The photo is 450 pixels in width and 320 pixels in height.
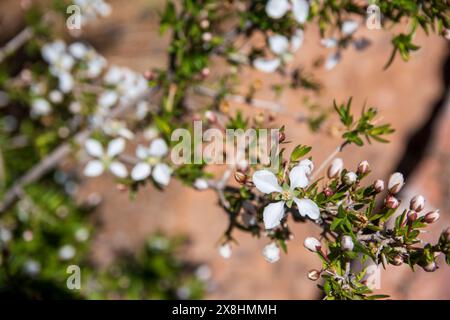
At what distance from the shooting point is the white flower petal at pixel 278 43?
3.02m

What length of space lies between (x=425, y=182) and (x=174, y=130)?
4207 millimetres

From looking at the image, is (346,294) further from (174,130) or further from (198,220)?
(198,220)

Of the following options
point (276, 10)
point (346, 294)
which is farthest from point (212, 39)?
point (346, 294)

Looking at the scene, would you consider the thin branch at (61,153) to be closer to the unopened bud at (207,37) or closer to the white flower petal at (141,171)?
the unopened bud at (207,37)

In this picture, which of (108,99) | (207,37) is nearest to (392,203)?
(207,37)

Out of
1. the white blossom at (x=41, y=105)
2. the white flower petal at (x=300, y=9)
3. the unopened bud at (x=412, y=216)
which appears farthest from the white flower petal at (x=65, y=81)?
the unopened bud at (x=412, y=216)

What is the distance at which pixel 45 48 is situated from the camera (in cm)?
377

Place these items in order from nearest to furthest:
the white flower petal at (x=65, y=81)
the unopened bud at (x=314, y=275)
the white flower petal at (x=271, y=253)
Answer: the unopened bud at (x=314, y=275) → the white flower petal at (x=271, y=253) → the white flower petal at (x=65, y=81)

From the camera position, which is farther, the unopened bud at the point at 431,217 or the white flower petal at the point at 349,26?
the white flower petal at the point at 349,26

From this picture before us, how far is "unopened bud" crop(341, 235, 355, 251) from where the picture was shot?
1919 mm

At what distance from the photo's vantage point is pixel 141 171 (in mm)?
2771

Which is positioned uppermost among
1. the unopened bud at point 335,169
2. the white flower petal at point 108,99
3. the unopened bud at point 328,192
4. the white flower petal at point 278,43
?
the white flower petal at point 108,99

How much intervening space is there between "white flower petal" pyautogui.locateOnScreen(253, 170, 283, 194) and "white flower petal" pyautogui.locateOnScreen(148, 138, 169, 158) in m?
0.96

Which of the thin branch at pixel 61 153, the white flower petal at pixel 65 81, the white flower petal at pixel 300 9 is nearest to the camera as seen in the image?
the white flower petal at pixel 300 9
